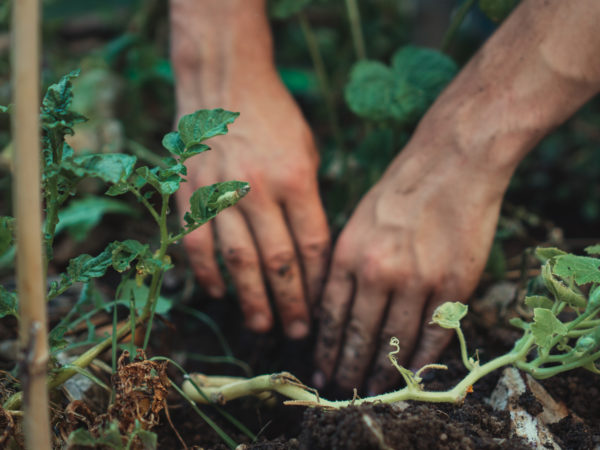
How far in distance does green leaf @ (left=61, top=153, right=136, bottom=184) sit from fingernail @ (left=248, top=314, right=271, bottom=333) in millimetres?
708

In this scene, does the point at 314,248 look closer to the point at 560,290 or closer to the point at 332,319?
the point at 332,319

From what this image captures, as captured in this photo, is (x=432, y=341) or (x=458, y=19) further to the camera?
(x=458, y=19)

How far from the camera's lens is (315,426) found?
0.76 metres

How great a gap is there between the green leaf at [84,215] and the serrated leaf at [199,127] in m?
0.97

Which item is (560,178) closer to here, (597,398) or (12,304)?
(597,398)

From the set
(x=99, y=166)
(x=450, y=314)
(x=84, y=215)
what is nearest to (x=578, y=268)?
(x=450, y=314)

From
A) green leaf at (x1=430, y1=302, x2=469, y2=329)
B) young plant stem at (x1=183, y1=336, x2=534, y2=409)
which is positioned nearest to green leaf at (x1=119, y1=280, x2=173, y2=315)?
young plant stem at (x1=183, y1=336, x2=534, y2=409)

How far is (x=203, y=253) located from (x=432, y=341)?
1.90 ft

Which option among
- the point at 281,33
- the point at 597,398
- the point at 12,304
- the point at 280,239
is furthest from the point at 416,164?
the point at 281,33

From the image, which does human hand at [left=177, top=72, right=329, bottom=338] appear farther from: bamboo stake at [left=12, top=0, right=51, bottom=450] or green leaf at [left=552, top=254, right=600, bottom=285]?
bamboo stake at [left=12, top=0, right=51, bottom=450]

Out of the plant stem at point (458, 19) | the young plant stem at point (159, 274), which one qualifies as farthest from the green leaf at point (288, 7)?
the young plant stem at point (159, 274)

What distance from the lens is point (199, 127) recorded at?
31.9 inches

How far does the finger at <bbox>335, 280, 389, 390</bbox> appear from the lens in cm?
117

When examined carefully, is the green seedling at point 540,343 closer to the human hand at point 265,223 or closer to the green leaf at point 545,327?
the green leaf at point 545,327
